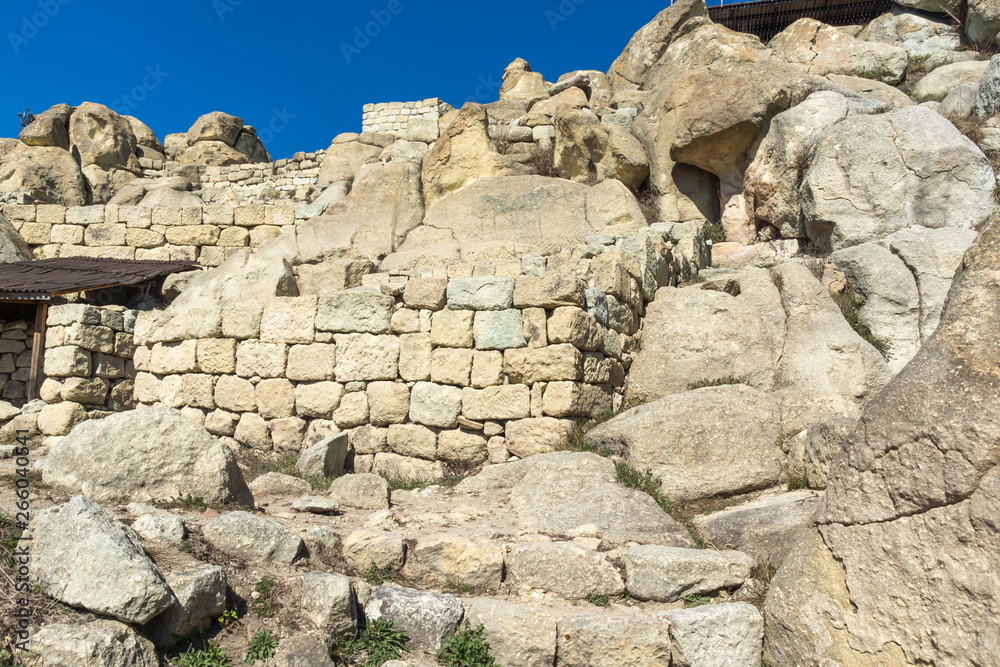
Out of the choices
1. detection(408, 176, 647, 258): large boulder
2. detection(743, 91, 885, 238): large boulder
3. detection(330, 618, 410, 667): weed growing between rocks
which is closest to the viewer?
detection(330, 618, 410, 667): weed growing between rocks

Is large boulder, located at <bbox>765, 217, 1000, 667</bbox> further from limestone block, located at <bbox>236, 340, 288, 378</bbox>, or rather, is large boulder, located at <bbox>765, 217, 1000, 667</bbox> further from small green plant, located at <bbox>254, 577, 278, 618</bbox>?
limestone block, located at <bbox>236, 340, 288, 378</bbox>

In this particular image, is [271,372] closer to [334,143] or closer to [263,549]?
Answer: [263,549]

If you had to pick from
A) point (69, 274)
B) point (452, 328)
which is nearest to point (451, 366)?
point (452, 328)

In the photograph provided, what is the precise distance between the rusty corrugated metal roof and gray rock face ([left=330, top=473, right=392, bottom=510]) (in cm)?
577

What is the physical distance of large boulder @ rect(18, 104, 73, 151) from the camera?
48.2 feet

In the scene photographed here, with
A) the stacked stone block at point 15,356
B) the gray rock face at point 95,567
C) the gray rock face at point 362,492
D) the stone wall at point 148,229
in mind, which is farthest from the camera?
the stone wall at point 148,229

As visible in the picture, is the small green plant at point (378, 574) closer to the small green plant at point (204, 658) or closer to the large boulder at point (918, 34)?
the small green plant at point (204, 658)

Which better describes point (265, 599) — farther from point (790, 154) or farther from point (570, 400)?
point (790, 154)

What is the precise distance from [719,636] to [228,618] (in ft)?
8.94

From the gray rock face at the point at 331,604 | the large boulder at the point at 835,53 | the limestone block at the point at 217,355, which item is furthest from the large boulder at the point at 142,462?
the large boulder at the point at 835,53

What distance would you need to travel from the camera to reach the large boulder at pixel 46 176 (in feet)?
46.5

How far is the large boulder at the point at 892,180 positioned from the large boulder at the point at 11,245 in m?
13.3

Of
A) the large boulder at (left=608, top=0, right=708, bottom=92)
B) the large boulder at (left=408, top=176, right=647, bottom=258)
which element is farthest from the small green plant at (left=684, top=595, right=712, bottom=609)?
the large boulder at (left=608, top=0, right=708, bottom=92)

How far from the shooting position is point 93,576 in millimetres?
3426
